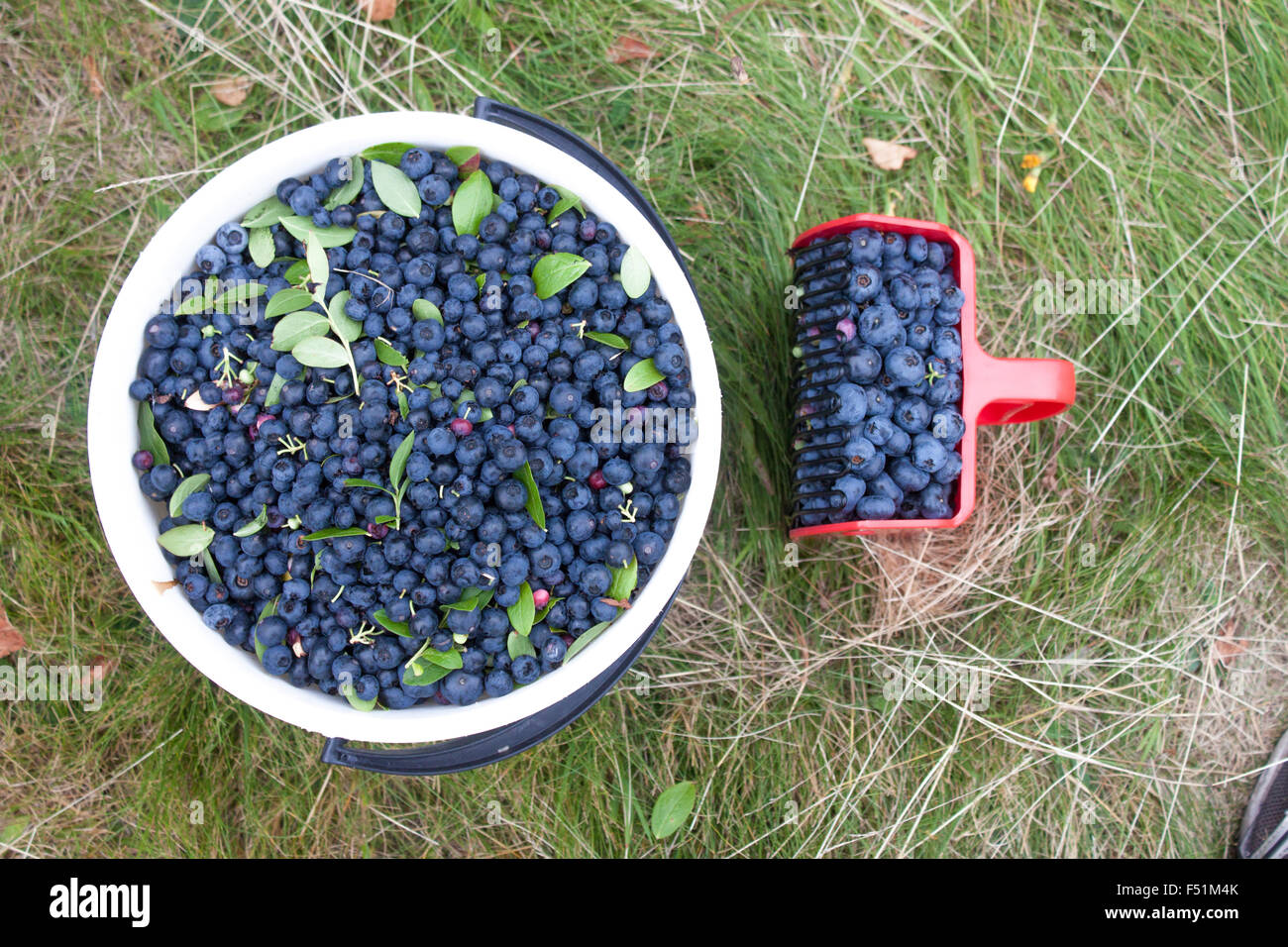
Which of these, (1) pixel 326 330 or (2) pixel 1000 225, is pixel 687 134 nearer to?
(2) pixel 1000 225

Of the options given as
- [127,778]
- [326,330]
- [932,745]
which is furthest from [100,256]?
[932,745]

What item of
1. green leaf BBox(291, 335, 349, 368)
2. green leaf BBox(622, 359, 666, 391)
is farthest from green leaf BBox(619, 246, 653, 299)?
green leaf BBox(291, 335, 349, 368)

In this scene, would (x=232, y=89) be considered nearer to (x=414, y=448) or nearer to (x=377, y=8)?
(x=377, y=8)

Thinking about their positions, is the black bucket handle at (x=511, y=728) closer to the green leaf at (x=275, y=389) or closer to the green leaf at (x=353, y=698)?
the green leaf at (x=353, y=698)

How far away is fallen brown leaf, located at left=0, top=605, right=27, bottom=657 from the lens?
1.94m

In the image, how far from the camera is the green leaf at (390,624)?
1339 mm

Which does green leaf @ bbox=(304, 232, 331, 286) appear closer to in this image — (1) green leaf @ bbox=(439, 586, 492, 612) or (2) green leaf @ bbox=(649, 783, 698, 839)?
(1) green leaf @ bbox=(439, 586, 492, 612)

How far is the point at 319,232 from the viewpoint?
4.56 ft

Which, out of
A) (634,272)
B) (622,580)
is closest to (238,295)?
(634,272)

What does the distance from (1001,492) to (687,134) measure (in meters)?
1.11

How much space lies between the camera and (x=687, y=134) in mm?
2018

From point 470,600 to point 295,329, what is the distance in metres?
0.49

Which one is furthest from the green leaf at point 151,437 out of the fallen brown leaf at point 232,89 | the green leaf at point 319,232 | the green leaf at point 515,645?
the fallen brown leaf at point 232,89

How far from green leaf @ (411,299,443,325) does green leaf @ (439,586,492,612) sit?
42 cm
